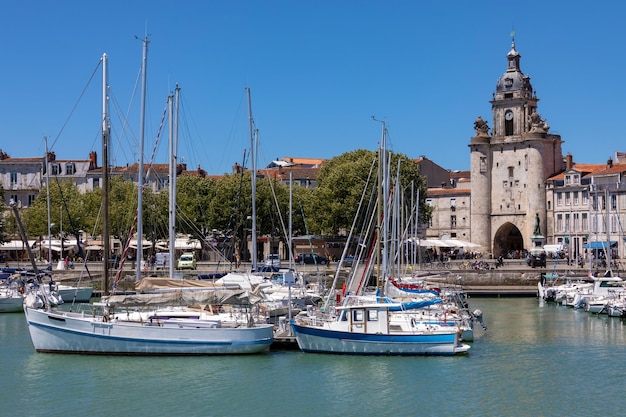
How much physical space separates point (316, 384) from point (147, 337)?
6.46 metres

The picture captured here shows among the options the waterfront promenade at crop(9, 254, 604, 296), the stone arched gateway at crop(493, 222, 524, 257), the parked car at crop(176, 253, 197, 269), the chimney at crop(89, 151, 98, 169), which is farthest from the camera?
the chimney at crop(89, 151, 98, 169)

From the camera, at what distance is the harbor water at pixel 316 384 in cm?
2867

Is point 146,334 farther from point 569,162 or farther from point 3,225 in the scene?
point 569,162

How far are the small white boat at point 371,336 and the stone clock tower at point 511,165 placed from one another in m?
58.2

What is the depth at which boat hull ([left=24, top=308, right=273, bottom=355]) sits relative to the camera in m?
34.7

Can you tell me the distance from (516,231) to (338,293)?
184 ft

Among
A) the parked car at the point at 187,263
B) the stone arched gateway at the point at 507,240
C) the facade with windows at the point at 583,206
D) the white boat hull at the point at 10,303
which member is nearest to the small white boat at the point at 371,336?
the white boat hull at the point at 10,303

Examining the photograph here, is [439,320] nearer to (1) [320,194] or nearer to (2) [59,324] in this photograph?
(2) [59,324]

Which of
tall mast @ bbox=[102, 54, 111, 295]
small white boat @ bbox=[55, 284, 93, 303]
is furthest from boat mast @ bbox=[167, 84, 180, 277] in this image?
small white boat @ bbox=[55, 284, 93, 303]

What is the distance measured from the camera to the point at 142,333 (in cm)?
3462

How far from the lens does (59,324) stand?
115ft

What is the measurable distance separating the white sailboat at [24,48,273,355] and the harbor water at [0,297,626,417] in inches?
13.9

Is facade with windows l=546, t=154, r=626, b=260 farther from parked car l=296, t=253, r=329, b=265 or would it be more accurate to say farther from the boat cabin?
the boat cabin

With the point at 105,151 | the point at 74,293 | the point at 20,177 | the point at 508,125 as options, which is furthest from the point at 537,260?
the point at 20,177
